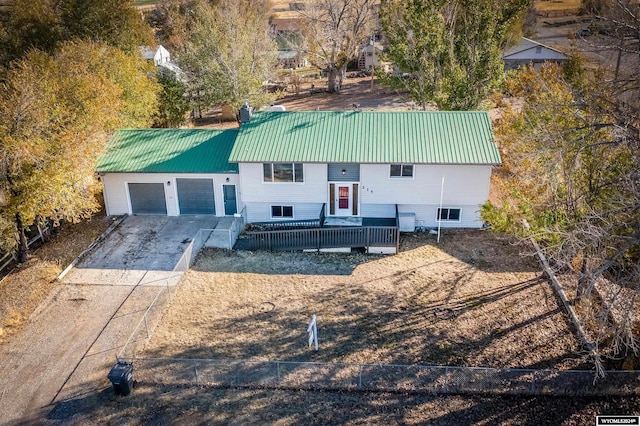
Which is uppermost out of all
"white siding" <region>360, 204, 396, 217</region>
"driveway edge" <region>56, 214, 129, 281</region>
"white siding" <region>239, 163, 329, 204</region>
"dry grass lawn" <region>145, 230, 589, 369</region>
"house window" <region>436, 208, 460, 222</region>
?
"white siding" <region>239, 163, 329, 204</region>

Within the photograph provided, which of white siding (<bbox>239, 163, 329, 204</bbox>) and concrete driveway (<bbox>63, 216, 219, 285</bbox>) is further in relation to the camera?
white siding (<bbox>239, 163, 329, 204</bbox>)

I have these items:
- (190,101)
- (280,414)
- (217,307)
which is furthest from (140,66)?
(280,414)

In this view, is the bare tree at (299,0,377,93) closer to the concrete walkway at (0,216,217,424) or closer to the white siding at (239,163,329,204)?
the white siding at (239,163,329,204)

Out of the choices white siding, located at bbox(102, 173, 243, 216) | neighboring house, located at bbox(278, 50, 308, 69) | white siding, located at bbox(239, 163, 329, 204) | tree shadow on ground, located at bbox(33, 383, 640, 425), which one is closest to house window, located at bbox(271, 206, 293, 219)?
white siding, located at bbox(239, 163, 329, 204)

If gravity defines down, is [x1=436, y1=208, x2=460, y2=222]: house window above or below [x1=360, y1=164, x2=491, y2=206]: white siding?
below

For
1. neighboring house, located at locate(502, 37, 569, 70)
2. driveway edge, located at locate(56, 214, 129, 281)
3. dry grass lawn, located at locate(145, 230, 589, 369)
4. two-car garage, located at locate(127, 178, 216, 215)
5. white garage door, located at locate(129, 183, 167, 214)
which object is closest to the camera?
dry grass lawn, located at locate(145, 230, 589, 369)

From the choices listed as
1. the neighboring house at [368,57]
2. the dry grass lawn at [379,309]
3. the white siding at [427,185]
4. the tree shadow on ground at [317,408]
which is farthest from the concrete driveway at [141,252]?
the neighboring house at [368,57]
